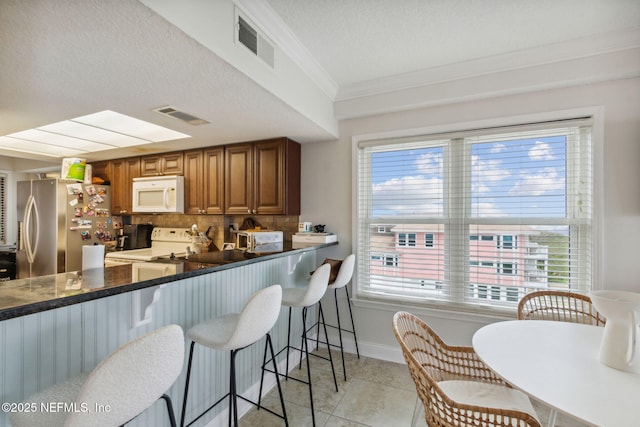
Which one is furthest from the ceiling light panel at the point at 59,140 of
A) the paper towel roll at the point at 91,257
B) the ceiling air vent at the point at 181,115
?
the paper towel roll at the point at 91,257

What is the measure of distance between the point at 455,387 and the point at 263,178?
8.06ft

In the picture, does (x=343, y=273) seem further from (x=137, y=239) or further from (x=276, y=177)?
(x=137, y=239)

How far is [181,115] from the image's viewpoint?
2.38 m

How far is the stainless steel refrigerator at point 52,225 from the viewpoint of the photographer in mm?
3490

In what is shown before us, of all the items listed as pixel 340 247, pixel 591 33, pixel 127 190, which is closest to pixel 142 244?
pixel 127 190

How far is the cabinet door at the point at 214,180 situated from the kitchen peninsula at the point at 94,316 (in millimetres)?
1515

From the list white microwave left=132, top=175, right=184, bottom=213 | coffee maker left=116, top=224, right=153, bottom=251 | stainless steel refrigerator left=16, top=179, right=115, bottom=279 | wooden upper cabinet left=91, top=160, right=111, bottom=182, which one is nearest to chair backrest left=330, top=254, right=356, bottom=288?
white microwave left=132, top=175, right=184, bottom=213

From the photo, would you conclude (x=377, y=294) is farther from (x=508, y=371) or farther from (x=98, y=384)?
(x=98, y=384)

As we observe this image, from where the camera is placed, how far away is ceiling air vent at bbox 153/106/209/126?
2.22 m

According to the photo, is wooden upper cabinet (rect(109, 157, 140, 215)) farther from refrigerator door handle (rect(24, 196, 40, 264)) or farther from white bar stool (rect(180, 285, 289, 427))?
white bar stool (rect(180, 285, 289, 427))

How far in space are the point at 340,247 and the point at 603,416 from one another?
2.32 meters

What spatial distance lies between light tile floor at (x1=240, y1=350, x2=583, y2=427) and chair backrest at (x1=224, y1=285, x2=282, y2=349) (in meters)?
0.93

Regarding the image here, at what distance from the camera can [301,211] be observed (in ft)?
10.8

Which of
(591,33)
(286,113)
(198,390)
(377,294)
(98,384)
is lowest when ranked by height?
(198,390)
